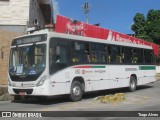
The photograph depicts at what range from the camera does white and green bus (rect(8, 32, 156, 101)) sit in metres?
15.3

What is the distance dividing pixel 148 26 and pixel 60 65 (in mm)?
38521

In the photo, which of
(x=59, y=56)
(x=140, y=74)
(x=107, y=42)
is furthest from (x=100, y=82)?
(x=140, y=74)

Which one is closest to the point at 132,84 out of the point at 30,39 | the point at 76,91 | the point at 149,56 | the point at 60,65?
the point at 149,56

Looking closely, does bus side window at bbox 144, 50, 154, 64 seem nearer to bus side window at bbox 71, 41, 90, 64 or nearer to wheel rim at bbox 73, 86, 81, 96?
bus side window at bbox 71, 41, 90, 64

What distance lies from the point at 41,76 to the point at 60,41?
1.67 metres

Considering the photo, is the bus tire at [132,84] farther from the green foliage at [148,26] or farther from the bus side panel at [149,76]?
the green foliage at [148,26]

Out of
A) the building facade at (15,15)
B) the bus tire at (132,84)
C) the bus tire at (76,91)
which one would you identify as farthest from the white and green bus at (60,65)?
the building facade at (15,15)

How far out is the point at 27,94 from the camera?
15.6 meters

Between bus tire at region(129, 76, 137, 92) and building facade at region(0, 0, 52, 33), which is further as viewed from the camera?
building facade at region(0, 0, 52, 33)

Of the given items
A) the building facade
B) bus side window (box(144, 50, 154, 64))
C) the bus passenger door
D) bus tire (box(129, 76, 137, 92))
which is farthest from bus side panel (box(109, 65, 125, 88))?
the building facade

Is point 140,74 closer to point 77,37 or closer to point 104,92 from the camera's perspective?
point 104,92

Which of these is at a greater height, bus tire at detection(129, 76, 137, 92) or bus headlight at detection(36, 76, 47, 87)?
bus headlight at detection(36, 76, 47, 87)

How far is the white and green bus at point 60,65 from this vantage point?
1529cm

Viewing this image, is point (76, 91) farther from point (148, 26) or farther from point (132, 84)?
point (148, 26)
